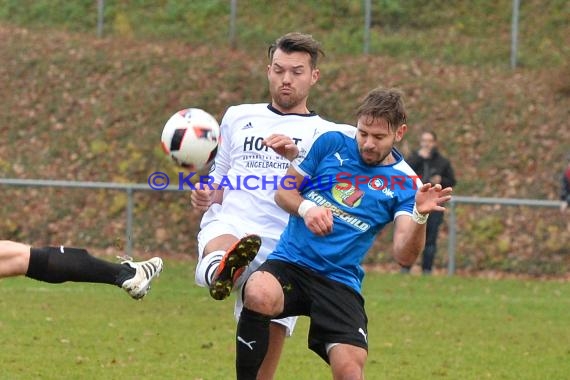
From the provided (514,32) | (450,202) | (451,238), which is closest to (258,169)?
(450,202)

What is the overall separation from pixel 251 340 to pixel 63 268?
39.6 inches

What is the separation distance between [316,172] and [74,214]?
42.6ft

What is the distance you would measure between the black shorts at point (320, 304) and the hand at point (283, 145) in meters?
0.56

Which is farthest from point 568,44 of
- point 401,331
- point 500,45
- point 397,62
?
point 401,331

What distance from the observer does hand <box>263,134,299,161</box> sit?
19.2 feet

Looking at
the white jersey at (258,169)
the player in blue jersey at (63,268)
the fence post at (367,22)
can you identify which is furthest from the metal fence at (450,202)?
the player in blue jersey at (63,268)

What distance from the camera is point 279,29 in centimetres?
2233

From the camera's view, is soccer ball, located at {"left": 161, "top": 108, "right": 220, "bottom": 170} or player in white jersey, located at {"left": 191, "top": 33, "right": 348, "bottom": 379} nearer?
soccer ball, located at {"left": 161, "top": 108, "right": 220, "bottom": 170}

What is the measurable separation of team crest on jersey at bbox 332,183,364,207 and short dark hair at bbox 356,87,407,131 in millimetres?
364

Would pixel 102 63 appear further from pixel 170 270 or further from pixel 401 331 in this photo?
pixel 401 331

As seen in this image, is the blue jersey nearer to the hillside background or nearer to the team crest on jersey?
the team crest on jersey

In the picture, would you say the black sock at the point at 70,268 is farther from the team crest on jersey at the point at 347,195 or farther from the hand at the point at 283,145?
the team crest on jersey at the point at 347,195

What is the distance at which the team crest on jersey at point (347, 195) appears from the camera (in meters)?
5.84

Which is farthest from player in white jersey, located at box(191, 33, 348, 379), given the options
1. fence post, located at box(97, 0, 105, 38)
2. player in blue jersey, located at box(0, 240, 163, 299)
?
fence post, located at box(97, 0, 105, 38)
